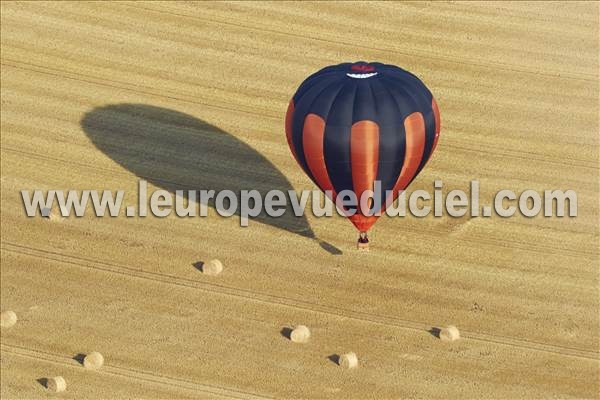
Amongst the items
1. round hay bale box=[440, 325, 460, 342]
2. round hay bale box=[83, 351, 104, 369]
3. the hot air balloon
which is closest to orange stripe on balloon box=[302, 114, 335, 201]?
the hot air balloon

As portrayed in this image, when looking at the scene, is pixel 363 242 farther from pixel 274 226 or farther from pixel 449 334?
pixel 449 334

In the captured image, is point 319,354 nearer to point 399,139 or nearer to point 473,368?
point 473,368

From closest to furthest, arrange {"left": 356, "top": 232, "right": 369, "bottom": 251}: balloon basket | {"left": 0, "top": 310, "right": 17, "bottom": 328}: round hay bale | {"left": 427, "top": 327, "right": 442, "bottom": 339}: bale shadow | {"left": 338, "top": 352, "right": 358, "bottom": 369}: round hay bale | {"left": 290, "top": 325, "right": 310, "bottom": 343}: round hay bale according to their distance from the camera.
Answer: {"left": 338, "top": 352, "right": 358, "bottom": 369}: round hay bale
{"left": 290, "top": 325, "right": 310, "bottom": 343}: round hay bale
{"left": 427, "top": 327, "right": 442, "bottom": 339}: bale shadow
{"left": 0, "top": 310, "right": 17, "bottom": 328}: round hay bale
{"left": 356, "top": 232, "right": 369, "bottom": 251}: balloon basket

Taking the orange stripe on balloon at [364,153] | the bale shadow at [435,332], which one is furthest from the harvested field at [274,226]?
the orange stripe on balloon at [364,153]

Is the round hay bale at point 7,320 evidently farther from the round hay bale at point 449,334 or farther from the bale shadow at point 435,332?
the round hay bale at point 449,334

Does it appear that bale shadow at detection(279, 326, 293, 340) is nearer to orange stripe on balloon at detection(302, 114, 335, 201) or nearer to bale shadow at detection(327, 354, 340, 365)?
bale shadow at detection(327, 354, 340, 365)

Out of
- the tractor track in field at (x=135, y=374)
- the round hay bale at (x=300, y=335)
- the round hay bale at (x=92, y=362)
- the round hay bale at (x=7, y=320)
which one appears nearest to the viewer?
the tractor track in field at (x=135, y=374)
